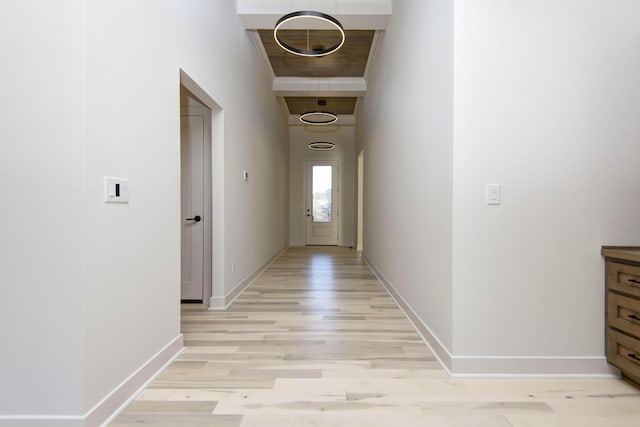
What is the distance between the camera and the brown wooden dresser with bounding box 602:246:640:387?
1969 mm

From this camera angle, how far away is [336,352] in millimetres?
2596

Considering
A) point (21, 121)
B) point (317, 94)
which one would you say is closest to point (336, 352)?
point (21, 121)

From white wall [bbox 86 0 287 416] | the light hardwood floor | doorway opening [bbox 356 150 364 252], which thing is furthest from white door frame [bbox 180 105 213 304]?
doorway opening [bbox 356 150 364 252]

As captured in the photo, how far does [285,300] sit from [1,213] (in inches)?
113

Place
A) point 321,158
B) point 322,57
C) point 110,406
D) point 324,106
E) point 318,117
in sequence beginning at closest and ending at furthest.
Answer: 1. point 110,406
2. point 322,57
3. point 318,117
4. point 324,106
5. point 321,158

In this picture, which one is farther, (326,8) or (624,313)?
(326,8)

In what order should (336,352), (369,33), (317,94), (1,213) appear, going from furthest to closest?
1. (317,94)
2. (369,33)
3. (336,352)
4. (1,213)

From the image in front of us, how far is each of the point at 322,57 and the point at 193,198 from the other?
3.44 metres

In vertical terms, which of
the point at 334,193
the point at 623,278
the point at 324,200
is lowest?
the point at 623,278

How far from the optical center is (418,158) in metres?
2.98

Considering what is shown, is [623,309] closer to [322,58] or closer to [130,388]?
[130,388]

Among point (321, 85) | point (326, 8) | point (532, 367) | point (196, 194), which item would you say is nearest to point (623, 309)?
point (532, 367)

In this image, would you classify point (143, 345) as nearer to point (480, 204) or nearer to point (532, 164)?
point (480, 204)

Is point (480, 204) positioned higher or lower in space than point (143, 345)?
higher
